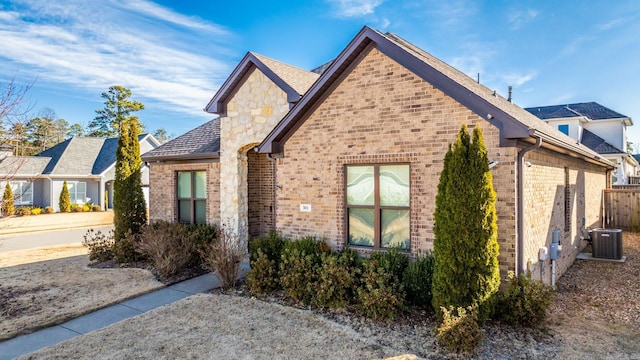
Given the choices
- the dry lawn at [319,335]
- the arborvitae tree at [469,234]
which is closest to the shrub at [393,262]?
the dry lawn at [319,335]

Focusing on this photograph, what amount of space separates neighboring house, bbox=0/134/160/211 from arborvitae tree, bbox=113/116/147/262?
19.3m

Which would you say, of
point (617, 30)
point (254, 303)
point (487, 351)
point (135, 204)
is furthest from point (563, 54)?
point (135, 204)

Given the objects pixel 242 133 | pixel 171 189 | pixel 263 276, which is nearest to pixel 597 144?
pixel 242 133

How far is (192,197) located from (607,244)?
13443mm

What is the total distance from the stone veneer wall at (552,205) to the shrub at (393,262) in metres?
2.16

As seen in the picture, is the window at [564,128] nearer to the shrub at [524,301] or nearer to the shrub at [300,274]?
the shrub at [524,301]

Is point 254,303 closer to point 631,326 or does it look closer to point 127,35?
point 631,326

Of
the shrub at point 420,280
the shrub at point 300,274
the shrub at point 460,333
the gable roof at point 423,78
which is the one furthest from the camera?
the shrub at point 300,274

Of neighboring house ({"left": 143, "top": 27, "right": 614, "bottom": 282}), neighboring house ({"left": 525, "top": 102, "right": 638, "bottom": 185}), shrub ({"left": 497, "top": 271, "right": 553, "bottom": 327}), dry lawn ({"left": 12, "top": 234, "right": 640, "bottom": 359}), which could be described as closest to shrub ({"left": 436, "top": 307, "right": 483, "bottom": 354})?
dry lawn ({"left": 12, "top": 234, "right": 640, "bottom": 359})

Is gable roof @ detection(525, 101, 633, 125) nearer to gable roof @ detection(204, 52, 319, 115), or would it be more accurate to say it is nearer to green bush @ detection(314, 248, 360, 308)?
gable roof @ detection(204, 52, 319, 115)

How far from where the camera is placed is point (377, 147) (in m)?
7.54

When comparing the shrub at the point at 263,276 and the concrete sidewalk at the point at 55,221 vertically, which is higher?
the shrub at the point at 263,276

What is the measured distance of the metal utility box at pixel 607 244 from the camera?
36.3 feet

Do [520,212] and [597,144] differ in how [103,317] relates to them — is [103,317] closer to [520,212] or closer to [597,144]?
[520,212]
